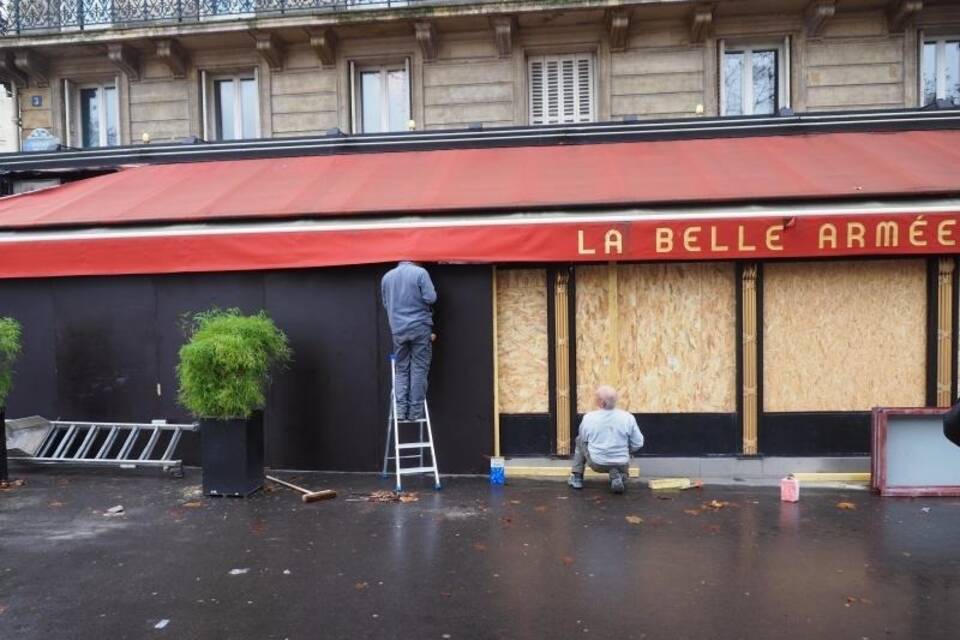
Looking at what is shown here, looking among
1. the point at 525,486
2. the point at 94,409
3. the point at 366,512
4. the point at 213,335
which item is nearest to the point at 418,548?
the point at 366,512

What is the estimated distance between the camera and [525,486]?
23.5 feet

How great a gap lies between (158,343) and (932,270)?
8.41 m

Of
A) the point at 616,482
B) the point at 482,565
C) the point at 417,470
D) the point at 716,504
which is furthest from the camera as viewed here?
the point at 417,470

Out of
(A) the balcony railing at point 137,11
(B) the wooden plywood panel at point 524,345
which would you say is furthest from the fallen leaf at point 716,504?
(A) the balcony railing at point 137,11

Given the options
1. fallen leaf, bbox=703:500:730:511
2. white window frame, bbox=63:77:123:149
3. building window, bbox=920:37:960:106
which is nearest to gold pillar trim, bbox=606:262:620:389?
fallen leaf, bbox=703:500:730:511

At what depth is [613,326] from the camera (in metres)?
7.60

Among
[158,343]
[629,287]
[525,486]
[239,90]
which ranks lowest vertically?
[525,486]

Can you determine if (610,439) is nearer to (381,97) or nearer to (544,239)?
(544,239)

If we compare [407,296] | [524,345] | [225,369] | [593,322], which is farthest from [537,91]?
[225,369]

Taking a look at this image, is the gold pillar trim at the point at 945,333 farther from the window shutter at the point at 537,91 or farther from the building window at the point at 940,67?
the window shutter at the point at 537,91

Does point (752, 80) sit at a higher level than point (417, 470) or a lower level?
higher

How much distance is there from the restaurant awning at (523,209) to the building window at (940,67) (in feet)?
7.89

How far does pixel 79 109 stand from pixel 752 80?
36.1ft

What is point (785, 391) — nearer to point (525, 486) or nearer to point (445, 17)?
point (525, 486)
